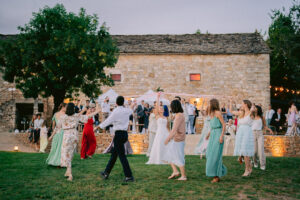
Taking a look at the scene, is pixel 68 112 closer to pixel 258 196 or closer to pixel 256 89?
pixel 258 196

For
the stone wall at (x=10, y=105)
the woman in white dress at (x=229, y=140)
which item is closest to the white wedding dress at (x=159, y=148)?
the woman in white dress at (x=229, y=140)

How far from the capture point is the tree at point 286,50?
87.1 feet

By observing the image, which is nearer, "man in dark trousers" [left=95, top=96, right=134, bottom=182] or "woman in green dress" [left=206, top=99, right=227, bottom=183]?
"man in dark trousers" [left=95, top=96, right=134, bottom=182]

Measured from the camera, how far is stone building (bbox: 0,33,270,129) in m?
25.9

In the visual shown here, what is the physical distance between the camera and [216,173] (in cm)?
673

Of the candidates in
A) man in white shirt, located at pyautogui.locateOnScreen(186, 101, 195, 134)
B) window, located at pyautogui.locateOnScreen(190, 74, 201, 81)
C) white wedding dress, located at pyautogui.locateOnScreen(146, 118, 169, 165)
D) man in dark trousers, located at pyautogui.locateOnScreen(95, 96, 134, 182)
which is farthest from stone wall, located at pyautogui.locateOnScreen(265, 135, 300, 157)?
man in dark trousers, located at pyautogui.locateOnScreen(95, 96, 134, 182)

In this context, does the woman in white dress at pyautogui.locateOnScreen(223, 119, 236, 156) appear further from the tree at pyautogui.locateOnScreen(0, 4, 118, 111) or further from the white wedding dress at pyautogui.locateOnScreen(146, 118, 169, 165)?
the tree at pyautogui.locateOnScreen(0, 4, 118, 111)

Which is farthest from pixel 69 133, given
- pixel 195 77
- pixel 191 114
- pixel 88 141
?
pixel 195 77

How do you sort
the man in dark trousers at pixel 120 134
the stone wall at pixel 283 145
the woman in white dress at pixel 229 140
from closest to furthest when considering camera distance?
1. the man in dark trousers at pixel 120 134
2. the woman in white dress at pixel 229 140
3. the stone wall at pixel 283 145

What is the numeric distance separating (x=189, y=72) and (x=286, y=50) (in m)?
9.86

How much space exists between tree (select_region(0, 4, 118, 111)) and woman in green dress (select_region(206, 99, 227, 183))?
12.1 m

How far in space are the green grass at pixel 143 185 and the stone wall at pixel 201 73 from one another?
18.1m

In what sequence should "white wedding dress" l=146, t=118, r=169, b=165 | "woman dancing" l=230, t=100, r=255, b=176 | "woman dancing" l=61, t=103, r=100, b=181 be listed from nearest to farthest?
"woman dancing" l=61, t=103, r=100, b=181 → "woman dancing" l=230, t=100, r=255, b=176 → "white wedding dress" l=146, t=118, r=169, b=165

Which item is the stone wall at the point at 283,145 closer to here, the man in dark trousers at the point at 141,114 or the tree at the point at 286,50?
the man in dark trousers at the point at 141,114
